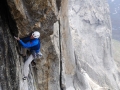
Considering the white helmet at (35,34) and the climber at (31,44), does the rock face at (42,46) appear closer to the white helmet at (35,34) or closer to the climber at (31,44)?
the climber at (31,44)

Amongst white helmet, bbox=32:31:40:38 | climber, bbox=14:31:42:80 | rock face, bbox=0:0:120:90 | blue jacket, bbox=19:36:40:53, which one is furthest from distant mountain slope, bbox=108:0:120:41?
white helmet, bbox=32:31:40:38

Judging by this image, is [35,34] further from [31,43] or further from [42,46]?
[42,46]

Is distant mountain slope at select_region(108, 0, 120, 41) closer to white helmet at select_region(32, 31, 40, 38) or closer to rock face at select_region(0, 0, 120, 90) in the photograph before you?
rock face at select_region(0, 0, 120, 90)

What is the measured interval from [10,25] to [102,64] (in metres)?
44.7

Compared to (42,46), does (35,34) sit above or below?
above

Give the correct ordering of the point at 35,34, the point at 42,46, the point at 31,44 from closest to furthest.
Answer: the point at 35,34 < the point at 31,44 < the point at 42,46

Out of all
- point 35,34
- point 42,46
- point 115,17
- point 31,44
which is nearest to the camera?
point 35,34

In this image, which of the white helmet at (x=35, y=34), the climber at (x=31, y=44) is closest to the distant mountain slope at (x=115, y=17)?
the climber at (x=31, y=44)

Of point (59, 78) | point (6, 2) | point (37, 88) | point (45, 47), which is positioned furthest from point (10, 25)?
point (59, 78)

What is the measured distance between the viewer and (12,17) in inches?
402

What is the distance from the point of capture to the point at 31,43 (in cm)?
1059

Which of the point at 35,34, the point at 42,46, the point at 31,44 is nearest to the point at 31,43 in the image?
the point at 31,44

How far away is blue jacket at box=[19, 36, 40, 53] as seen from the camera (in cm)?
1055

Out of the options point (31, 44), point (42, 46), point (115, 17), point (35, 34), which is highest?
point (35, 34)
